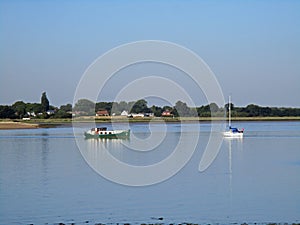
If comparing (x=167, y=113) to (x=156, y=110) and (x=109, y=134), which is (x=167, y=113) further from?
(x=109, y=134)

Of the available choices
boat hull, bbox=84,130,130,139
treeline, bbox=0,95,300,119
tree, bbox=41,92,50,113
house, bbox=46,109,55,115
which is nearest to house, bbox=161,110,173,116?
treeline, bbox=0,95,300,119

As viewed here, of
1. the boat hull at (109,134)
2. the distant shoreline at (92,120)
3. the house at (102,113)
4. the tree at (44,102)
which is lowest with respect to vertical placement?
the boat hull at (109,134)

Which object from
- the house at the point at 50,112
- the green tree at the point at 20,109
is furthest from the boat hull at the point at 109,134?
the house at the point at 50,112

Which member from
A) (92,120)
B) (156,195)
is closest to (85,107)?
(92,120)

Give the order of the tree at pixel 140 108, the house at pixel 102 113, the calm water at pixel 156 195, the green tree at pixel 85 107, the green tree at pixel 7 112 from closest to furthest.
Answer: the calm water at pixel 156 195, the green tree at pixel 85 107, the tree at pixel 140 108, the house at pixel 102 113, the green tree at pixel 7 112

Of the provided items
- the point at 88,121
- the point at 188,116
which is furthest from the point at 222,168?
the point at 188,116

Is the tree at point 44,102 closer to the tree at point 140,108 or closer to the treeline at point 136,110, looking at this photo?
the treeline at point 136,110

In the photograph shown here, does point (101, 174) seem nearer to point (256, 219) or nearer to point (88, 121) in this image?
point (256, 219)

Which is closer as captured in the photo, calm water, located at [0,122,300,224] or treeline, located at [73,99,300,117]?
calm water, located at [0,122,300,224]

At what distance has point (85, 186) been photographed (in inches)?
848

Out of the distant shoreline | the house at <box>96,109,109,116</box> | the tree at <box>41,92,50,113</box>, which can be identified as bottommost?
the distant shoreline

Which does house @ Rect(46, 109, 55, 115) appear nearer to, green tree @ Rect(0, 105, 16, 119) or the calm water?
green tree @ Rect(0, 105, 16, 119)

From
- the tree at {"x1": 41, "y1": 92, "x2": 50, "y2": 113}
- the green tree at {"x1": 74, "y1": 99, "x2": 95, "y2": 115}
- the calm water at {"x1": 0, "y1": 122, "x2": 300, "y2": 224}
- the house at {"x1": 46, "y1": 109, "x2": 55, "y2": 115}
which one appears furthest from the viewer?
the house at {"x1": 46, "y1": 109, "x2": 55, "y2": 115}

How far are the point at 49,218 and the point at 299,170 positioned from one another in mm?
14144
